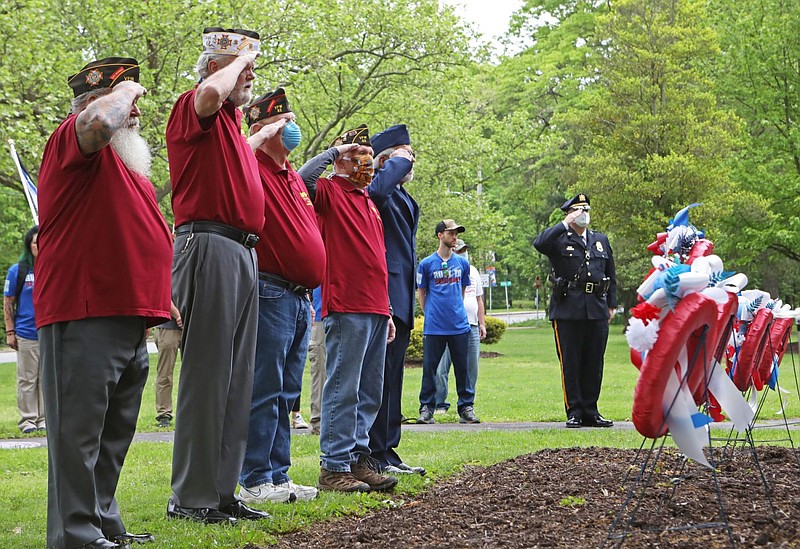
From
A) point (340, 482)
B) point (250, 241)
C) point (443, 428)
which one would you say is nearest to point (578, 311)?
point (443, 428)

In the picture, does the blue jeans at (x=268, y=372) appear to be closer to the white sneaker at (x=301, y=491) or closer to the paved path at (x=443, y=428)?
the white sneaker at (x=301, y=491)

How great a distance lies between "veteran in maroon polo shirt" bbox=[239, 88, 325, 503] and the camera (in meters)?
5.97

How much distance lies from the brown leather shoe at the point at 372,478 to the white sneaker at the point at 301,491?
0.48 m

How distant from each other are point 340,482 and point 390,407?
1029 millimetres

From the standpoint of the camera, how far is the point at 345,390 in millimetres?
6551

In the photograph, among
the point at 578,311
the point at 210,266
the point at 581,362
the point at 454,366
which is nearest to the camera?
the point at 210,266

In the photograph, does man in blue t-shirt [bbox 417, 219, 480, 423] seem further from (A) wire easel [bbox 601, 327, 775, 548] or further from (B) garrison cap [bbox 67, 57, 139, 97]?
(B) garrison cap [bbox 67, 57, 139, 97]

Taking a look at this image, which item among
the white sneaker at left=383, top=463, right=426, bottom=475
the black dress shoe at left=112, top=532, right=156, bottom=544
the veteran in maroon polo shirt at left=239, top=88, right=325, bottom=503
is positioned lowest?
the white sneaker at left=383, top=463, right=426, bottom=475

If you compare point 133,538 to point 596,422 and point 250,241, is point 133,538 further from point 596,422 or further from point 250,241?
point 596,422

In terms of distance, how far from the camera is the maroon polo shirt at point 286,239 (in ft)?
19.6

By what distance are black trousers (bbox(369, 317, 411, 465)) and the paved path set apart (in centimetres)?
313

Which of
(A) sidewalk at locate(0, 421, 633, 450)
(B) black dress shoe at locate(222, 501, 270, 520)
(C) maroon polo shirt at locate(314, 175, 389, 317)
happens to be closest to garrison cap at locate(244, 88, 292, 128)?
(C) maroon polo shirt at locate(314, 175, 389, 317)

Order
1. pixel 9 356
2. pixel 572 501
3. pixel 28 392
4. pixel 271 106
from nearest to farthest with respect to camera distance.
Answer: pixel 572 501
pixel 271 106
pixel 28 392
pixel 9 356

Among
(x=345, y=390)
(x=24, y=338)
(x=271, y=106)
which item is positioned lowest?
(x=24, y=338)
